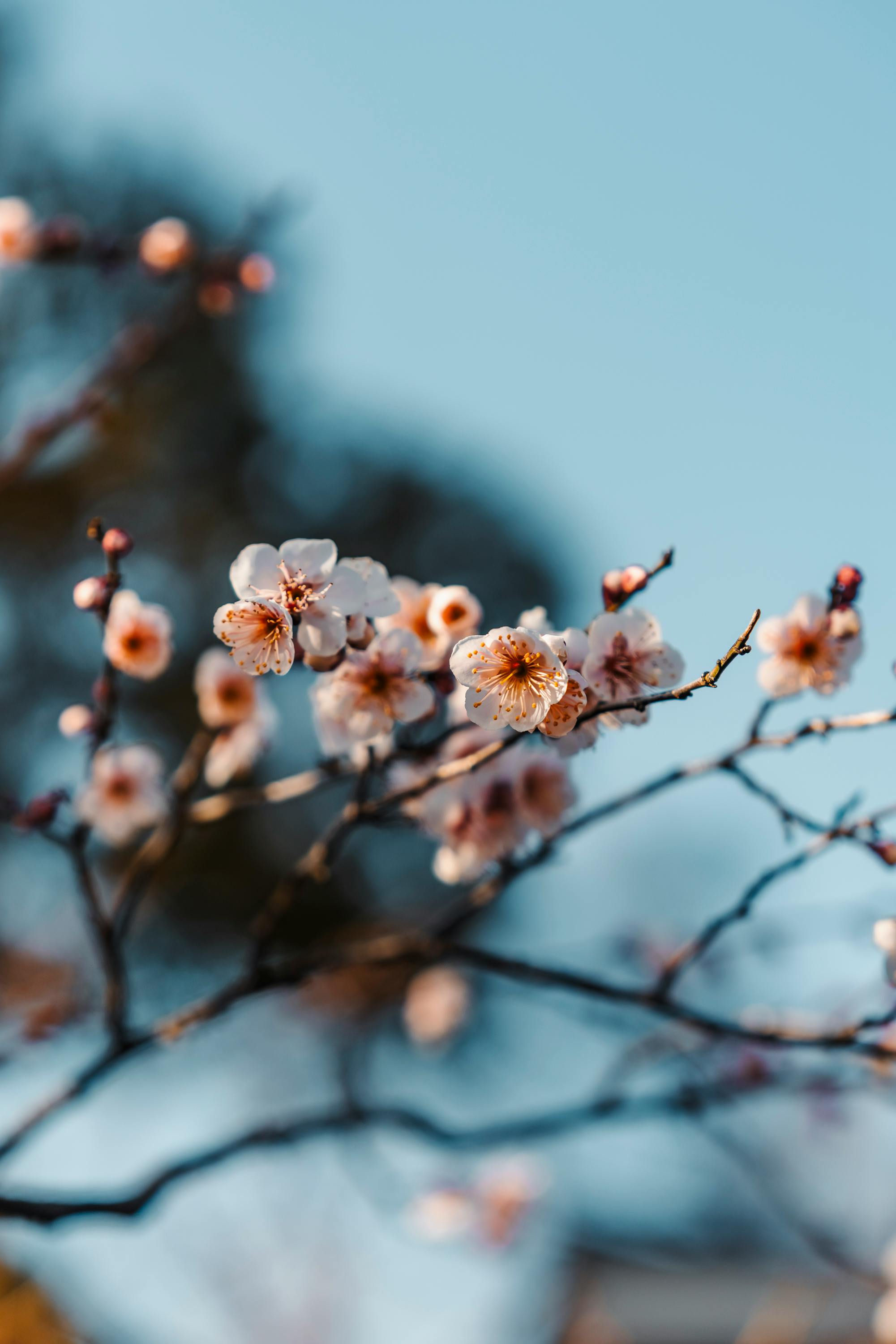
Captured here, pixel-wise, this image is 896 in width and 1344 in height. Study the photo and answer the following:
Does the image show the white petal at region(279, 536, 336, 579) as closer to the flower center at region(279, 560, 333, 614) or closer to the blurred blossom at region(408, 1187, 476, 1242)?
the flower center at region(279, 560, 333, 614)

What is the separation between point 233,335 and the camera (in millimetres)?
6590

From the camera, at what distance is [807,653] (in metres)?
1.15

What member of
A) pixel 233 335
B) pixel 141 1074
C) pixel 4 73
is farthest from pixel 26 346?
pixel 141 1074

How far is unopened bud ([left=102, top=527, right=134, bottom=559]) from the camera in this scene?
1044mm

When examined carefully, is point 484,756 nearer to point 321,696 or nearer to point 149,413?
point 321,696

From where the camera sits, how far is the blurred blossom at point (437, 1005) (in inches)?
133

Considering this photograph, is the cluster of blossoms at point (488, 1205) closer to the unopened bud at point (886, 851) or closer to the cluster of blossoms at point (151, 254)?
the unopened bud at point (886, 851)

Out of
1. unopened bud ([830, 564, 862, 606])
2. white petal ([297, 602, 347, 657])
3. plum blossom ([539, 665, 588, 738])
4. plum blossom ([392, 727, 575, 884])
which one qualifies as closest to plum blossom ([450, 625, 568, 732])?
plum blossom ([539, 665, 588, 738])

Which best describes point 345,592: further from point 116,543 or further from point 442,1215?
point 442,1215

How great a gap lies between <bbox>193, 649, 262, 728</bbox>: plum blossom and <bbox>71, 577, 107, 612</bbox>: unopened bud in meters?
0.44

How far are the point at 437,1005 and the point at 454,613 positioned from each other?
2.62 meters

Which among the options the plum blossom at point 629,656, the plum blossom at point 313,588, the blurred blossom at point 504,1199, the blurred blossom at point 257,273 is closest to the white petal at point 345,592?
the plum blossom at point 313,588

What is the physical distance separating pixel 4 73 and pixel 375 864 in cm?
536

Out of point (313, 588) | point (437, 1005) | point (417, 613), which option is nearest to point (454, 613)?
point (417, 613)
